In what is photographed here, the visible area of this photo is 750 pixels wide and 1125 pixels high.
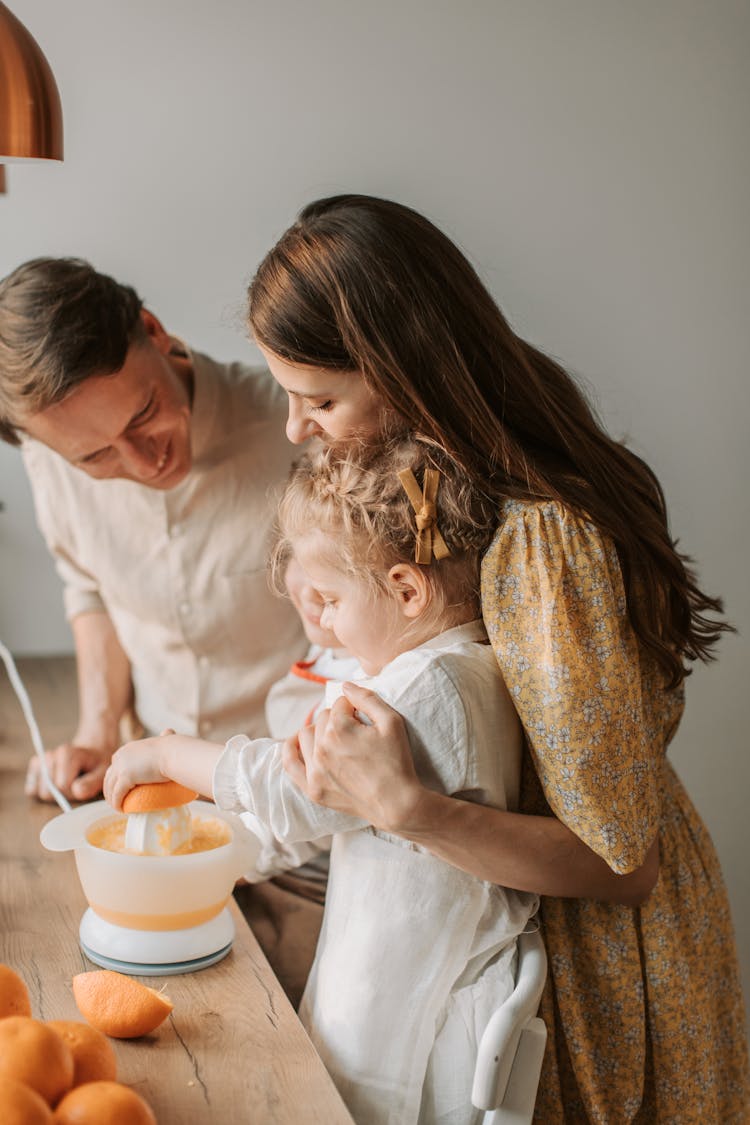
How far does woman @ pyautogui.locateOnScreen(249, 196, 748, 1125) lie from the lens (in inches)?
42.2

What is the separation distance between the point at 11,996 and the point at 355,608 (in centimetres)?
47

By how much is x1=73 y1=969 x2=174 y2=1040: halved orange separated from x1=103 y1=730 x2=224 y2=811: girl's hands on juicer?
20 cm

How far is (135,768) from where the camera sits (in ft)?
3.92

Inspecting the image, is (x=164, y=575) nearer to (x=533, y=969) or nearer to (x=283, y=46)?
(x=533, y=969)

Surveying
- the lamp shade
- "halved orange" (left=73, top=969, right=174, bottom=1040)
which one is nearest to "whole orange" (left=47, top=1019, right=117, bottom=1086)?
"halved orange" (left=73, top=969, right=174, bottom=1040)

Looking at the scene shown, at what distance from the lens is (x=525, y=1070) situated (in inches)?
41.8

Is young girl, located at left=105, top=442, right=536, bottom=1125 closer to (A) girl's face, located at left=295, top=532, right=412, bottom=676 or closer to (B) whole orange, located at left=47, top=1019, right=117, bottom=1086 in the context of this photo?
(A) girl's face, located at left=295, top=532, right=412, bottom=676

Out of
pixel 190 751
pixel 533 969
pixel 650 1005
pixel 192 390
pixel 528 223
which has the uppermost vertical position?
pixel 528 223

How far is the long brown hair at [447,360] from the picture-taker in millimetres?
1107

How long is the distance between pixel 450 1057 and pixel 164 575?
3.32ft

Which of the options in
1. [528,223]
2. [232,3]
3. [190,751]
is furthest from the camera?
[528,223]

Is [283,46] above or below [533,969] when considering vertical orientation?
above

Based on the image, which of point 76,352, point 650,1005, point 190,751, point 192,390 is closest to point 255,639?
point 192,390

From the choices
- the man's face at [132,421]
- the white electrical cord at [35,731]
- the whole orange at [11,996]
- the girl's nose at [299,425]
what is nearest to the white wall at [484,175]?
the man's face at [132,421]
